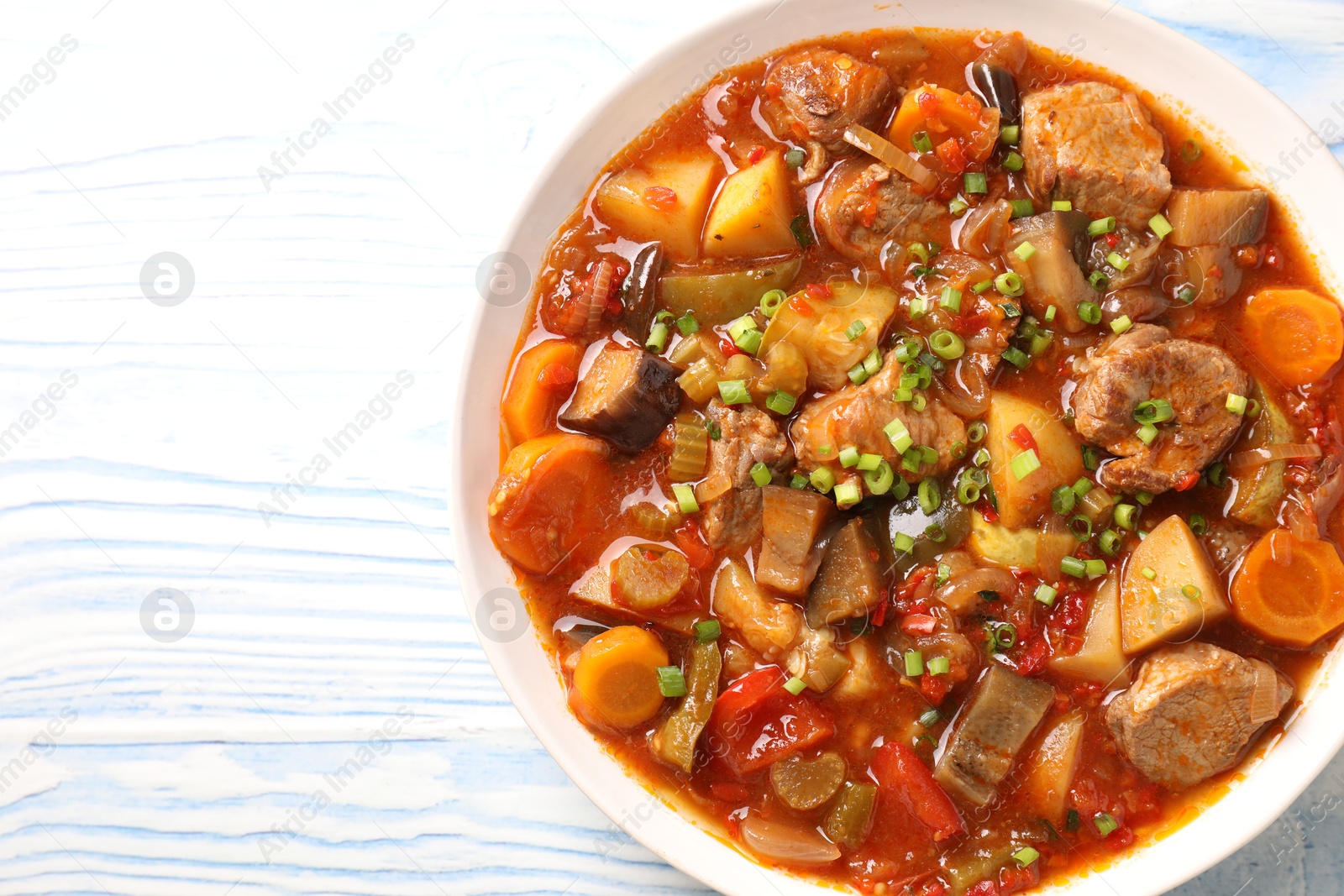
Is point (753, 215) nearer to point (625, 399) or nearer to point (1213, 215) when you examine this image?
point (625, 399)

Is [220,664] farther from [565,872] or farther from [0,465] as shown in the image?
[565,872]

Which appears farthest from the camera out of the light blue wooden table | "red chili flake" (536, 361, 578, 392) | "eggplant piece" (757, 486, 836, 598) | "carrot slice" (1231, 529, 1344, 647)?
the light blue wooden table

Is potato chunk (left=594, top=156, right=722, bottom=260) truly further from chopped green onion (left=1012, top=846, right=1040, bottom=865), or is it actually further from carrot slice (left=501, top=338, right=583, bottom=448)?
chopped green onion (left=1012, top=846, right=1040, bottom=865)

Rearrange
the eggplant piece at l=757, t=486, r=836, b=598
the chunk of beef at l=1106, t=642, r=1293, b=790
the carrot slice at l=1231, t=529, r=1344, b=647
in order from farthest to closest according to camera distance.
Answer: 1. the eggplant piece at l=757, t=486, r=836, b=598
2. the carrot slice at l=1231, t=529, r=1344, b=647
3. the chunk of beef at l=1106, t=642, r=1293, b=790

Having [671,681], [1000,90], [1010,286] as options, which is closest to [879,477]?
[1010,286]

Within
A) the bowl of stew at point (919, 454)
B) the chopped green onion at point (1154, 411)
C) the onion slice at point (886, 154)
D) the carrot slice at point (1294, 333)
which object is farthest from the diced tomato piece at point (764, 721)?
the carrot slice at point (1294, 333)

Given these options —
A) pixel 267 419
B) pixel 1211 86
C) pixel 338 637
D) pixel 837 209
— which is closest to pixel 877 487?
pixel 837 209

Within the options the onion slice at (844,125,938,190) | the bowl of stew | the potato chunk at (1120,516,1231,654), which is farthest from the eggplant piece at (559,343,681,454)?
the potato chunk at (1120,516,1231,654)
